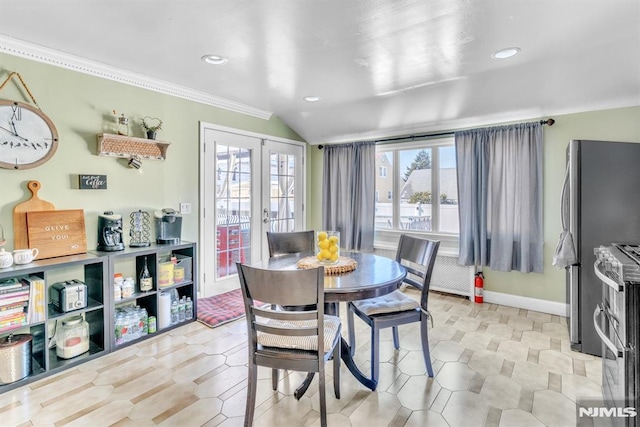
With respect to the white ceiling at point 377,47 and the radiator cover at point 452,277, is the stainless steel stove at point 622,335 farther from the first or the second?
Answer: the radiator cover at point 452,277

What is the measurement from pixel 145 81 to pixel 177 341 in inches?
96.9

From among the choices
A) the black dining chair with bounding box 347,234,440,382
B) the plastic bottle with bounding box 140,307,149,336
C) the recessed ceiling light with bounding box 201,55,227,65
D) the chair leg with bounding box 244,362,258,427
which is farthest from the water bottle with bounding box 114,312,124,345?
the recessed ceiling light with bounding box 201,55,227,65

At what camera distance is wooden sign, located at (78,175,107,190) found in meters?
2.80

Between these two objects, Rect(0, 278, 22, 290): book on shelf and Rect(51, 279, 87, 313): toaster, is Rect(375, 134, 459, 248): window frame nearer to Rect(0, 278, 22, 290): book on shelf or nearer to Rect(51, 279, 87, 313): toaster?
Rect(51, 279, 87, 313): toaster

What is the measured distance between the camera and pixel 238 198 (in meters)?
4.18

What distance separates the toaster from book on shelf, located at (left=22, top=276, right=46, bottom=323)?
130 millimetres

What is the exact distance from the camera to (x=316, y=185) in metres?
5.25

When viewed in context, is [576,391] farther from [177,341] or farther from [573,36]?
[177,341]

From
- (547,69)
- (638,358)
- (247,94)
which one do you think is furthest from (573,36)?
(247,94)

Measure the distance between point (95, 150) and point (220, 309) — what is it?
192cm

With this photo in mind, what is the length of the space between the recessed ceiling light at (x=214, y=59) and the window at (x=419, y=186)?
99.3 inches

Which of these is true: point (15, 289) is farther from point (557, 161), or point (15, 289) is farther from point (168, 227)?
point (557, 161)

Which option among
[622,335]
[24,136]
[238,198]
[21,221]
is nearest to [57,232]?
[21,221]

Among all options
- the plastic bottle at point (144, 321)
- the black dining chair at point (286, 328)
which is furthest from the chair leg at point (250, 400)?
the plastic bottle at point (144, 321)
